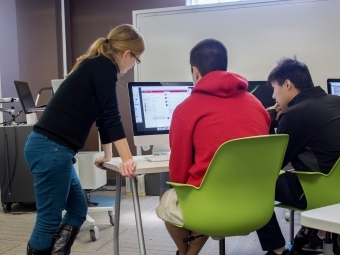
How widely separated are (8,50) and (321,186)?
151 inches

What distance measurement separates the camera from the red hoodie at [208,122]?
1.29m

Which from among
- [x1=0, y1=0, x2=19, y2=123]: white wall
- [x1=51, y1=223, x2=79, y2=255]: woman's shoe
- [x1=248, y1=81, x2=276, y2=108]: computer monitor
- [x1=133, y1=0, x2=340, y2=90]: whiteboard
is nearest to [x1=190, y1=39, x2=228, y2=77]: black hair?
[x1=51, y1=223, x2=79, y2=255]: woman's shoe

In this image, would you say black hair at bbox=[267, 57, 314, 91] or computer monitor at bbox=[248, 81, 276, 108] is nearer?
black hair at bbox=[267, 57, 314, 91]

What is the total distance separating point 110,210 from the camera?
2785 mm

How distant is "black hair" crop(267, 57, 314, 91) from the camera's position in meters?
1.77

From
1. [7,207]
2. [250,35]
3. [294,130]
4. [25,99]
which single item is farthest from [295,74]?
[7,207]

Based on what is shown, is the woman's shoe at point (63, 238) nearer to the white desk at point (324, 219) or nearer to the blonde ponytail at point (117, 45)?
the blonde ponytail at point (117, 45)

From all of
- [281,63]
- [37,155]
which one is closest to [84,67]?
[37,155]

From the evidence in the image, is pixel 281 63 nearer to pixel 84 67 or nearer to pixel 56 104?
pixel 84 67

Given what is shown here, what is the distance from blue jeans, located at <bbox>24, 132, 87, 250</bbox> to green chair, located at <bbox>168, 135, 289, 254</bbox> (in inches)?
20.0

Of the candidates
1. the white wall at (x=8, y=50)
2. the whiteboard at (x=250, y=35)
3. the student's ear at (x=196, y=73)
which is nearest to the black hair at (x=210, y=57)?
the student's ear at (x=196, y=73)

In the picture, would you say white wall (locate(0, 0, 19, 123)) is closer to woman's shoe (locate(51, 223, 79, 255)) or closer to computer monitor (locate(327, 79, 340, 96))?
woman's shoe (locate(51, 223, 79, 255))

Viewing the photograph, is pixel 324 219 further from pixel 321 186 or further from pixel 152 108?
pixel 152 108

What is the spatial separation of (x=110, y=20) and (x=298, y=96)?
3.21 m
